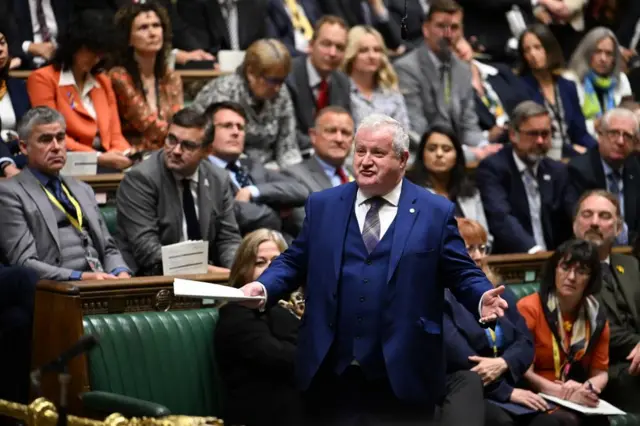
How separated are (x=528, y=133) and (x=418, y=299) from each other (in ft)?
10.5

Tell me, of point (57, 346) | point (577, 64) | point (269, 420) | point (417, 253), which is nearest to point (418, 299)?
point (417, 253)

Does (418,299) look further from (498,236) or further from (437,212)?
(498,236)

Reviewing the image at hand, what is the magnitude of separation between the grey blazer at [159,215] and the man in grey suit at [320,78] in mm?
1495

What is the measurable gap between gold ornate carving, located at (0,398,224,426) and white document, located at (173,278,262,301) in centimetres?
60

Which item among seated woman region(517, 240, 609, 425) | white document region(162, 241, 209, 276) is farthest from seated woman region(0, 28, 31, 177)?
seated woman region(517, 240, 609, 425)

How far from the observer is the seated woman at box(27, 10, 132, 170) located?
255 inches

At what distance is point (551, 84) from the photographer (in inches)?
340

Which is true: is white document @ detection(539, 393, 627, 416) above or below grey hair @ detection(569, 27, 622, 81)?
below

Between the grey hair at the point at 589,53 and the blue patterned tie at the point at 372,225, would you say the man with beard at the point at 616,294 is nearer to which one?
the blue patterned tie at the point at 372,225

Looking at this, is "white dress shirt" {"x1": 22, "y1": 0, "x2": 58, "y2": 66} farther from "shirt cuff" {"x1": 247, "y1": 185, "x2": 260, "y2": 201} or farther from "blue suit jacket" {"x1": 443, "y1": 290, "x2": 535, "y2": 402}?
"blue suit jacket" {"x1": 443, "y1": 290, "x2": 535, "y2": 402}

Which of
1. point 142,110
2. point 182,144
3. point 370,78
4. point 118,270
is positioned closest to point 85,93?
point 142,110

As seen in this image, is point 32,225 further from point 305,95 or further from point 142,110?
point 305,95

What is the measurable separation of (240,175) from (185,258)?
1.13 m

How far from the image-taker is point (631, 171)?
24.2 feet
